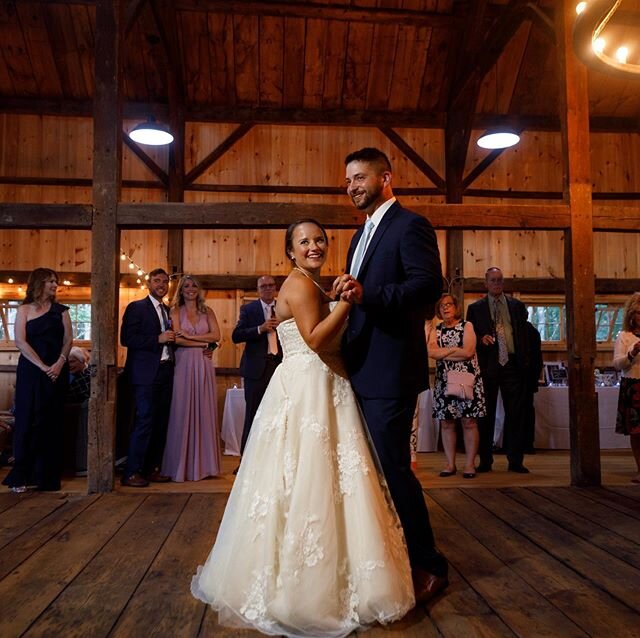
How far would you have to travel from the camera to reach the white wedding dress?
71.4 inches

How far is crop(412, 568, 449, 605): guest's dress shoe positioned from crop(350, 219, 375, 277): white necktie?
116cm

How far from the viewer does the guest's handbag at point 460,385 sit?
4441mm

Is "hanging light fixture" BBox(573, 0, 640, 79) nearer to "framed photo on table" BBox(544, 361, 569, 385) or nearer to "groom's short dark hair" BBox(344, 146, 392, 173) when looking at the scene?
"groom's short dark hair" BBox(344, 146, 392, 173)

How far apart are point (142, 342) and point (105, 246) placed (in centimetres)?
78

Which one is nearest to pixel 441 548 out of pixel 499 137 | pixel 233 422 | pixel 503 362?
pixel 503 362

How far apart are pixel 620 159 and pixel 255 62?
5614 mm

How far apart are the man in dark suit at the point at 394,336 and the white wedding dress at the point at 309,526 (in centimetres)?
7

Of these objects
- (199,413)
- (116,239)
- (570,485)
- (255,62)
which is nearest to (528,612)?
(570,485)

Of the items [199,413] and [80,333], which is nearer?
[199,413]

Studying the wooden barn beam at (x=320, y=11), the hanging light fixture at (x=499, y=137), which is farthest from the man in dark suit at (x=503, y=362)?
the wooden barn beam at (x=320, y=11)

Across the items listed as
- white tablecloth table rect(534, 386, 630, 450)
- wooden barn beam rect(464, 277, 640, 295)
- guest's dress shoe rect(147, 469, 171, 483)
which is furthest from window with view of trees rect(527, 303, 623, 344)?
guest's dress shoe rect(147, 469, 171, 483)

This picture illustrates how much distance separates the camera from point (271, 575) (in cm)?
186

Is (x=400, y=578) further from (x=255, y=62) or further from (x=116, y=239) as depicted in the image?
(x=255, y=62)

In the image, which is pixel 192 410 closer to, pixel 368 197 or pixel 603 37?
pixel 368 197
